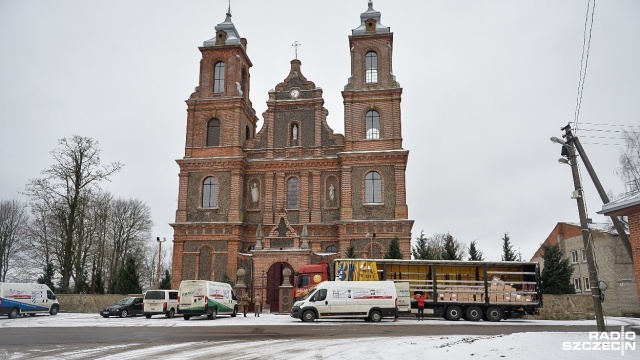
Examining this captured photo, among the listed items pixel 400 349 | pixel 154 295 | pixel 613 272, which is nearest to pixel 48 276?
pixel 154 295

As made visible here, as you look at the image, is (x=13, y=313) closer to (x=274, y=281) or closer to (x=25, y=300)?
(x=25, y=300)

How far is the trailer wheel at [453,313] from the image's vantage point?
26781 millimetres

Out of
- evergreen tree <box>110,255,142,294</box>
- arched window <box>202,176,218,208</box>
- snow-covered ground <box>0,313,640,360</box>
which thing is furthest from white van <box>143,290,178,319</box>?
snow-covered ground <box>0,313,640,360</box>

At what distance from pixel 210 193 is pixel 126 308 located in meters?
11.5

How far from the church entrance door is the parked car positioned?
848cm

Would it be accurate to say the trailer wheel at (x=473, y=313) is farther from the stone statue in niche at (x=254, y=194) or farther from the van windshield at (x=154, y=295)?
the stone statue in niche at (x=254, y=194)

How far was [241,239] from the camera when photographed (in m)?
39.2

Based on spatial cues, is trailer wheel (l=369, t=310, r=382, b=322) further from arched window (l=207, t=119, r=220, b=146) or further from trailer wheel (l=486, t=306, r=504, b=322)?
arched window (l=207, t=119, r=220, b=146)

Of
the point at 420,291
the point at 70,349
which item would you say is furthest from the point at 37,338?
the point at 420,291

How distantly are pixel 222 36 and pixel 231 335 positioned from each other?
32.1 metres

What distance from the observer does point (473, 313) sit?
87.8ft

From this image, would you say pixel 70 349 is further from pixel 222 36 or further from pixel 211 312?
pixel 222 36

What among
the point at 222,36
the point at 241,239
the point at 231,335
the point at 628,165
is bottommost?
the point at 231,335

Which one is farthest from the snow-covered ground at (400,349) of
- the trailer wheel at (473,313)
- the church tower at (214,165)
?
the church tower at (214,165)
